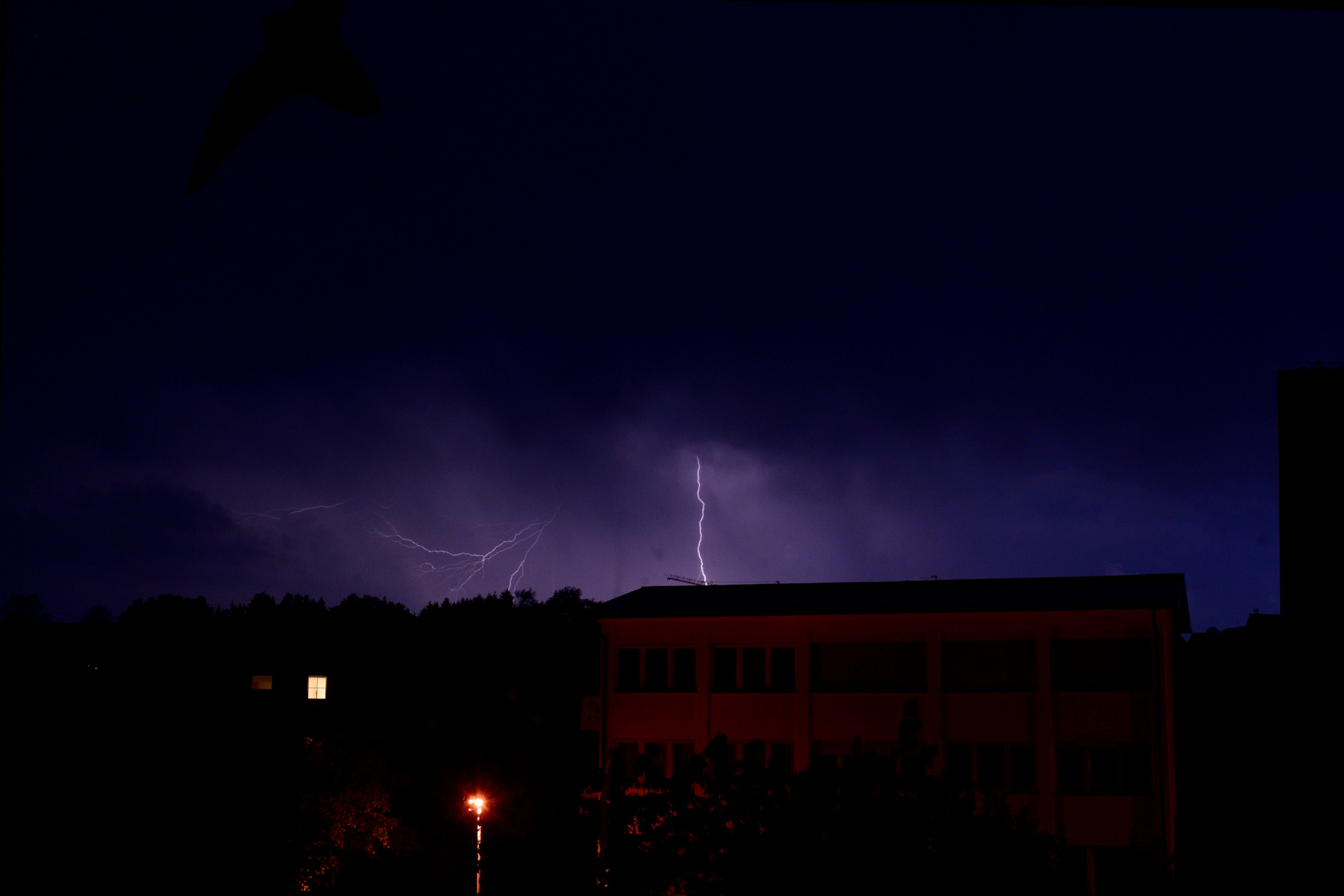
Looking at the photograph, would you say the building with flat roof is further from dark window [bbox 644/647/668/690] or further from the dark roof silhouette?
the dark roof silhouette

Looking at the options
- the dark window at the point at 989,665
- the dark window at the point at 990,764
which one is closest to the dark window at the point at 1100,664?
the dark window at the point at 989,665

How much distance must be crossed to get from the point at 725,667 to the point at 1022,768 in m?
8.05

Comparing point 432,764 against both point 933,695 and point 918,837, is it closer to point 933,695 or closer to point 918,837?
point 933,695

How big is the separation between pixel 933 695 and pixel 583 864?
11646mm

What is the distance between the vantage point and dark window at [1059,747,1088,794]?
25.8 m

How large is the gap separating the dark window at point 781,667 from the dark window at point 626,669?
3873 millimetres

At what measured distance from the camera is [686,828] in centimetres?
1019

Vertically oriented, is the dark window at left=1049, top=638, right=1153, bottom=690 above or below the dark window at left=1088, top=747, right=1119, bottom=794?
above

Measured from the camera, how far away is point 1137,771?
25.5m

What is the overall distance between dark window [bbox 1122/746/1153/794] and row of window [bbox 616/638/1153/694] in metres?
1.50

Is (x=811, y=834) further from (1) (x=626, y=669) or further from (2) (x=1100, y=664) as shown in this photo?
(1) (x=626, y=669)

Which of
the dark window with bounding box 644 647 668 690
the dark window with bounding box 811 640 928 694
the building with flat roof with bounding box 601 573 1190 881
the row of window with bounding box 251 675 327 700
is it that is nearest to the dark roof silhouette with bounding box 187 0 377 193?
the building with flat roof with bounding box 601 573 1190 881

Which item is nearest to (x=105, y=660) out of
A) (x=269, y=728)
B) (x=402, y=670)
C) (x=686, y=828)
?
(x=269, y=728)

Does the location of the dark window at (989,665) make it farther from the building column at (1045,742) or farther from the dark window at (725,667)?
the dark window at (725,667)
